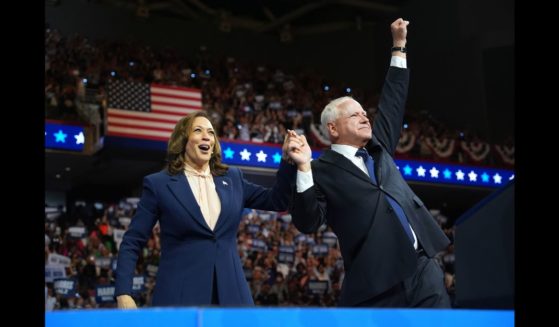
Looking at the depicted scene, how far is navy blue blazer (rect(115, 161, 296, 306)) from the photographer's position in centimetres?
305

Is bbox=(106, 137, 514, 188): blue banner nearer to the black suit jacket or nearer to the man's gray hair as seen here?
the man's gray hair

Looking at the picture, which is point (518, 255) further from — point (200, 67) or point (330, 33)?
point (330, 33)

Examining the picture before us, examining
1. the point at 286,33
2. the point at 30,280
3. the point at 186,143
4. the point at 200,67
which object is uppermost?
the point at 286,33

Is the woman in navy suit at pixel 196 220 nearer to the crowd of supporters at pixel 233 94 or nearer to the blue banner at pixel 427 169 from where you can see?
the crowd of supporters at pixel 233 94

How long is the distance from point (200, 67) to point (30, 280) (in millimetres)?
16046

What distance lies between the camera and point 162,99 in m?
14.1

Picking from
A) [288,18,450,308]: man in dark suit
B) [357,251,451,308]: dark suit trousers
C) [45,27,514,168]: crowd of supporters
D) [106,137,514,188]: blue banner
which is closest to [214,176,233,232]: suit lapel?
[288,18,450,308]: man in dark suit

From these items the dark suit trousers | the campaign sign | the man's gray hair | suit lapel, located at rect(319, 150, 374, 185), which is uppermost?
the man's gray hair

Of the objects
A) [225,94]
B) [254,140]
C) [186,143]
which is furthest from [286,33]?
[186,143]

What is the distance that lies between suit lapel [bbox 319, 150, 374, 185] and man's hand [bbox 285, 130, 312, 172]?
1.00ft

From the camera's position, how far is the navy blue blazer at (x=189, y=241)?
305 cm

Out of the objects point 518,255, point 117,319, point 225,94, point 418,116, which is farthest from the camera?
point 418,116

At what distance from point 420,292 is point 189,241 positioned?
2.74 ft

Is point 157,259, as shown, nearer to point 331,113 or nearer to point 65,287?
point 65,287
